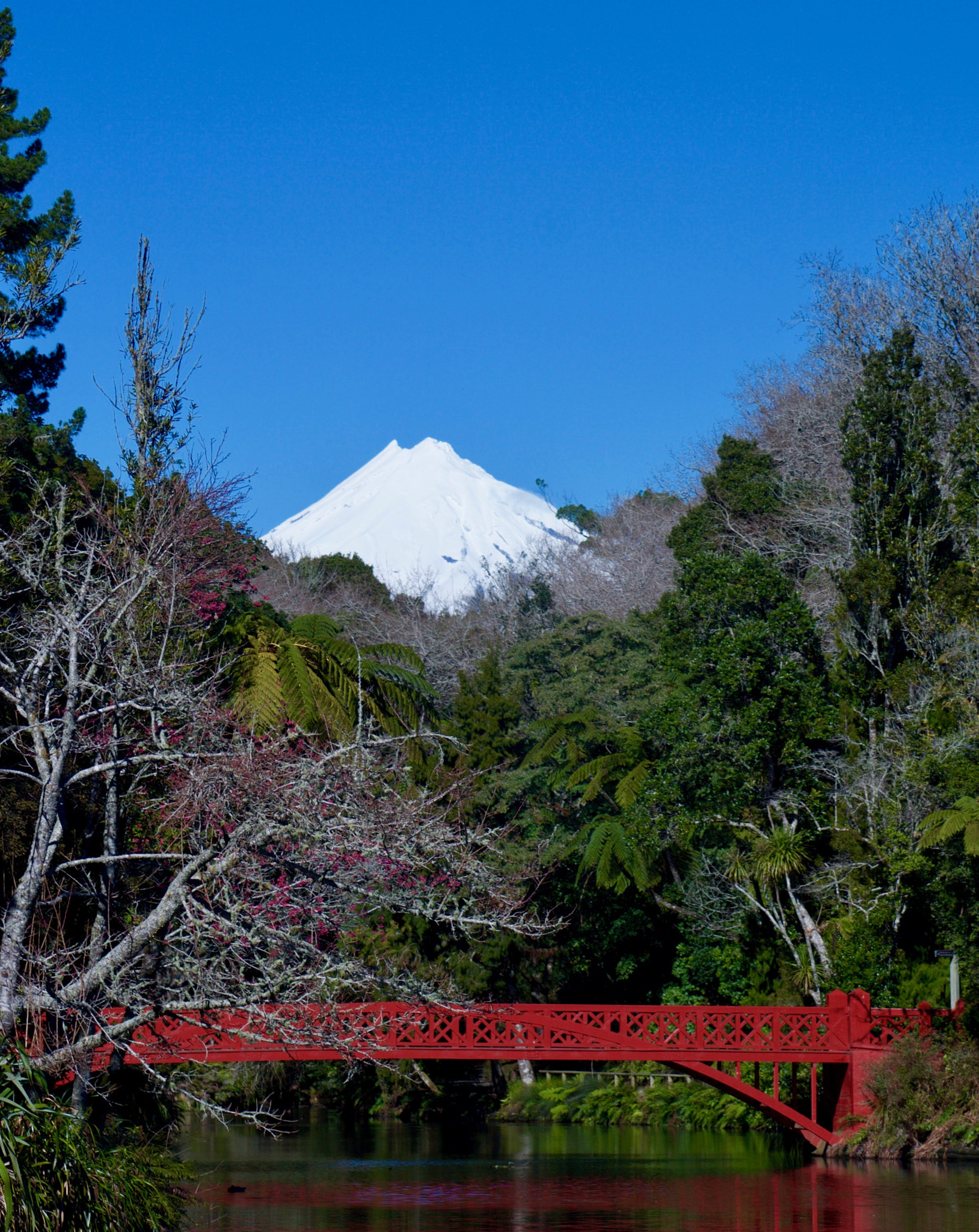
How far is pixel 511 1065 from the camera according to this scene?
1352 inches

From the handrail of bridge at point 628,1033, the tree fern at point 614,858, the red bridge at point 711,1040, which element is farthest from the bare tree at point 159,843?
the tree fern at point 614,858

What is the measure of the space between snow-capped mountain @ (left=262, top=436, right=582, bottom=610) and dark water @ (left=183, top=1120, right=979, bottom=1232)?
11800cm

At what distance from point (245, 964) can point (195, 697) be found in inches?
137

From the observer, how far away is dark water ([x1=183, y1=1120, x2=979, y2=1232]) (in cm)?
1716

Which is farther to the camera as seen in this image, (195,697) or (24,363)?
(24,363)

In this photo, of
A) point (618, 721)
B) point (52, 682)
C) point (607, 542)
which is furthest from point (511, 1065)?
point (52, 682)

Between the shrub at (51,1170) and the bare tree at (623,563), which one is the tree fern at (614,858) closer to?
the bare tree at (623,563)

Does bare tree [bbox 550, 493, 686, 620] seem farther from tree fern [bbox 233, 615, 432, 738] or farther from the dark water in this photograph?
the dark water

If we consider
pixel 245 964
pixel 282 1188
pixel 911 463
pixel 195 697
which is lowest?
pixel 282 1188

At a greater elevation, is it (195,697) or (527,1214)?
(195,697)

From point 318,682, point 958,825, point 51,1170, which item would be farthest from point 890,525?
point 51,1170

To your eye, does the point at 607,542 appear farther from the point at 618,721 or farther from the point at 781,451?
the point at 618,721

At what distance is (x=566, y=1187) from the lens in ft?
67.2

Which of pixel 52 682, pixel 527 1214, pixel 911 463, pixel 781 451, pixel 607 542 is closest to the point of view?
pixel 52 682
